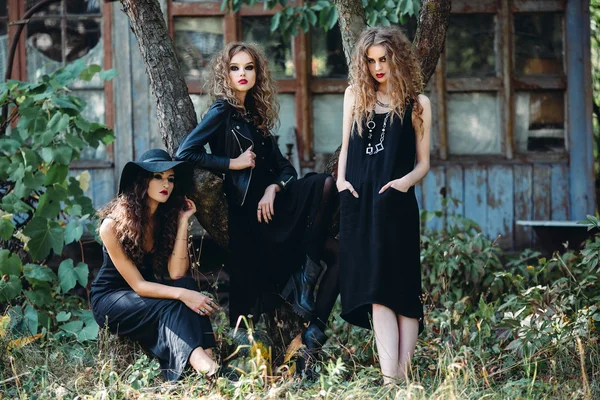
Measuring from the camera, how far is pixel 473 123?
7148mm

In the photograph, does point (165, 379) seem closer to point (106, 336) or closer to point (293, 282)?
point (106, 336)

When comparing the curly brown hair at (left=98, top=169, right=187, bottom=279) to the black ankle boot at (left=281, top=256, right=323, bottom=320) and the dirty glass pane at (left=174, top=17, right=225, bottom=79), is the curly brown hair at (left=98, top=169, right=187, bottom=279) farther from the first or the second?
the dirty glass pane at (left=174, top=17, right=225, bottom=79)

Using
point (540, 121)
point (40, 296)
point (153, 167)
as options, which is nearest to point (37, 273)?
point (40, 296)

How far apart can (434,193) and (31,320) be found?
3462mm

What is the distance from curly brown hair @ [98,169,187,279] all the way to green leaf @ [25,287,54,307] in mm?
807

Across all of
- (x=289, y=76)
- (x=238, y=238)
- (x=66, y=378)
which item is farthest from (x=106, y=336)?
(x=289, y=76)

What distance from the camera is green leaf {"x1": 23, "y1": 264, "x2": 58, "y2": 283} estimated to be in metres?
5.12

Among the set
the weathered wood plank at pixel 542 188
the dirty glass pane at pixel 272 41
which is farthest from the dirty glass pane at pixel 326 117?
the weathered wood plank at pixel 542 188

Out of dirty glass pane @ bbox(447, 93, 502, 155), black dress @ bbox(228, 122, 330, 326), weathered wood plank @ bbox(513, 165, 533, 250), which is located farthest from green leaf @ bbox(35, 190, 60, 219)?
weathered wood plank @ bbox(513, 165, 533, 250)

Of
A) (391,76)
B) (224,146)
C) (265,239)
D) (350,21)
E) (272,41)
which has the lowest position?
(265,239)

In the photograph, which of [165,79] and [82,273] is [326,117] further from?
[82,273]

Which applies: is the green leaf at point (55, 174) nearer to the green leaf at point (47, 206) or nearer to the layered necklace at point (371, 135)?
the green leaf at point (47, 206)

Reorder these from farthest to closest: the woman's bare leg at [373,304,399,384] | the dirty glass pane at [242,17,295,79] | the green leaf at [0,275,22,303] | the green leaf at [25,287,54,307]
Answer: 1. the dirty glass pane at [242,17,295,79]
2. the green leaf at [25,287,54,307]
3. the green leaf at [0,275,22,303]
4. the woman's bare leg at [373,304,399,384]

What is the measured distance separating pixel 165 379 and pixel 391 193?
147 cm
